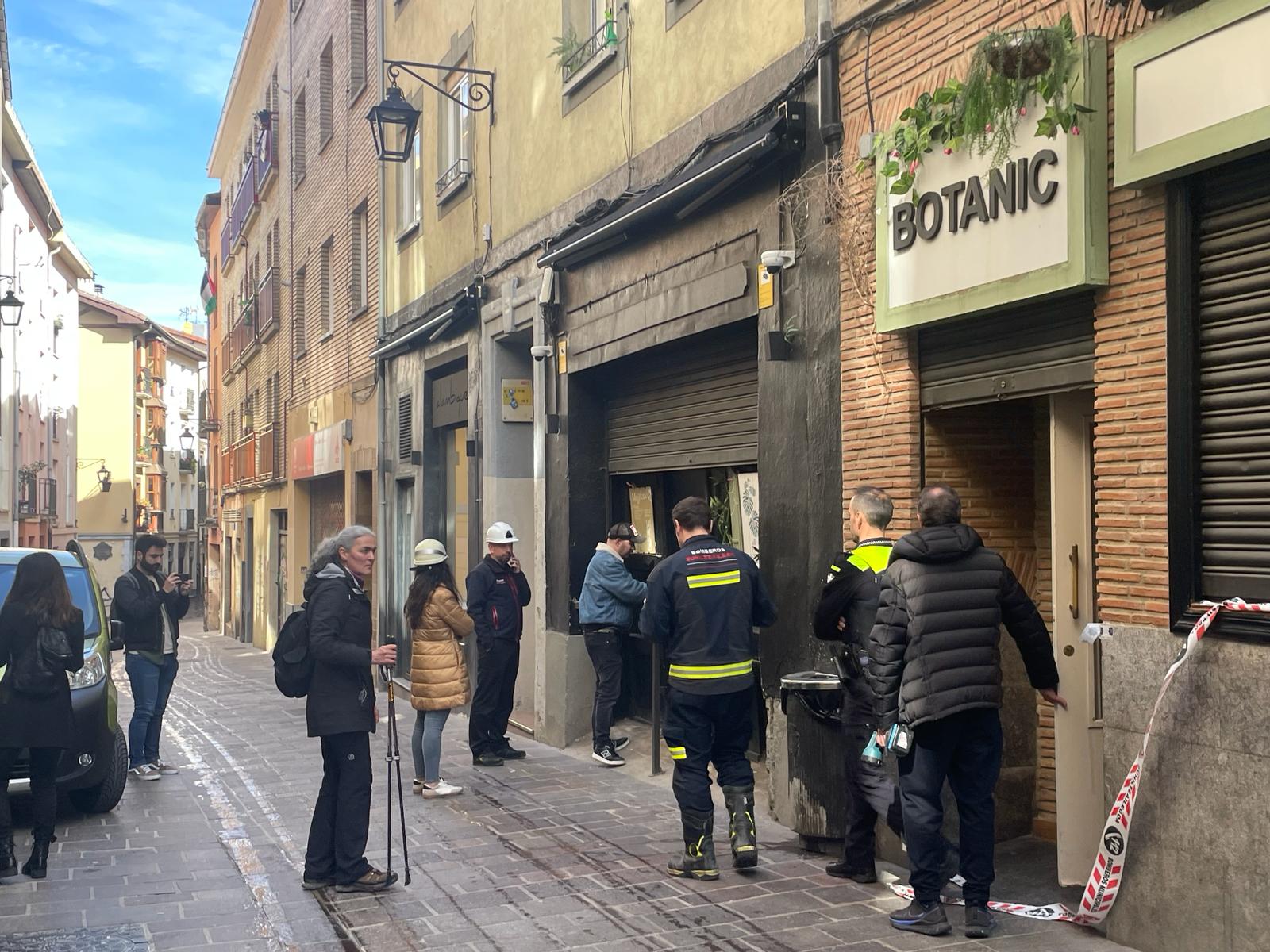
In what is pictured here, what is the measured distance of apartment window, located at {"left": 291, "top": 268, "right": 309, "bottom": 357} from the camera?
1029 inches

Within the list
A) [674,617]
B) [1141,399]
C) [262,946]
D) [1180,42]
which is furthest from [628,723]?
[1180,42]

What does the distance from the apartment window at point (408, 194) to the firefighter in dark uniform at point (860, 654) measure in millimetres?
12381

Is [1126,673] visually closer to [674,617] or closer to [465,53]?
[674,617]

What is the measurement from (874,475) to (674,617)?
1.37 meters

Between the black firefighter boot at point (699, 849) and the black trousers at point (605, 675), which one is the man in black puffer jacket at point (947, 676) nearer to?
the black firefighter boot at point (699, 849)

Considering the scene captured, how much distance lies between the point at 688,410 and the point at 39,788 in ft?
17.5

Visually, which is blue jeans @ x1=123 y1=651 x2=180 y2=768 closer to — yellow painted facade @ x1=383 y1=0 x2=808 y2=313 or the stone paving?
the stone paving

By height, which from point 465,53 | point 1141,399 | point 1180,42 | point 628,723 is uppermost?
point 465,53

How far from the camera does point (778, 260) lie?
8203mm

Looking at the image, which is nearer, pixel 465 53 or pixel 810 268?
pixel 810 268

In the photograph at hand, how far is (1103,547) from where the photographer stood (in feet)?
18.9

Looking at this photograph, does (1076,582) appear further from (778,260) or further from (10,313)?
(10,313)

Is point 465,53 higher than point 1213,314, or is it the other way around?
point 465,53

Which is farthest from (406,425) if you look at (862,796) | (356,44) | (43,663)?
(862,796)
